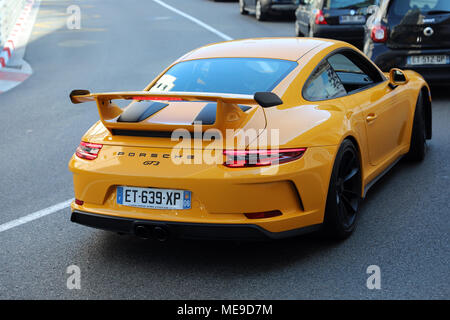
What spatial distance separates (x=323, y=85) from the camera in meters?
5.11

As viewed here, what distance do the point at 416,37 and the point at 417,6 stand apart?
47cm

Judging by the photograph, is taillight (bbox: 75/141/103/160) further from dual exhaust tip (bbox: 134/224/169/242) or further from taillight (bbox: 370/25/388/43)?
taillight (bbox: 370/25/388/43)

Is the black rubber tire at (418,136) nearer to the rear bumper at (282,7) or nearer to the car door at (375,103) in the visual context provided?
the car door at (375,103)

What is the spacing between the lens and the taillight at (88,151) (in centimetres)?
454

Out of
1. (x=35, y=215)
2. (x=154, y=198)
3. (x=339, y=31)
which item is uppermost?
(x=154, y=198)

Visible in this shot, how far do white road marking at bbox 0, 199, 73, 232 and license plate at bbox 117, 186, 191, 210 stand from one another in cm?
155

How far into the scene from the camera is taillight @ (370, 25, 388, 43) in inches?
382

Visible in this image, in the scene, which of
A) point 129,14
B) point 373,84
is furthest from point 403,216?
point 129,14

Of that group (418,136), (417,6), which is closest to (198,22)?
(417,6)

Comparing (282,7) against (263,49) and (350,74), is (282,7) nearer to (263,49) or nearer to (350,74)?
(350,74)

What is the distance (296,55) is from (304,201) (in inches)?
51.4

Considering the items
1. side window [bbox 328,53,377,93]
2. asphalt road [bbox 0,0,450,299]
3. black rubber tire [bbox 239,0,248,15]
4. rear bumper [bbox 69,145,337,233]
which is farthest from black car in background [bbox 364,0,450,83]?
black rubber tire [bbox 239,0,248,15]

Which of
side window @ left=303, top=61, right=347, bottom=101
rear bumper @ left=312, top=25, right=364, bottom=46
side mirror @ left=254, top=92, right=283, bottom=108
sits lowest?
rear bumper @ left=312, top=25, right=364, bottom=46

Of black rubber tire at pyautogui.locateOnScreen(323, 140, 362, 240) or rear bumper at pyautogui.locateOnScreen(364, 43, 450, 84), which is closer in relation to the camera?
black rubber tire at pyautogui.locateOnScreen(323, 140, 362, 240)
